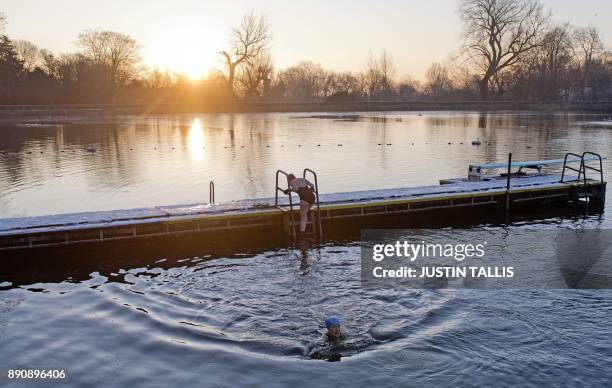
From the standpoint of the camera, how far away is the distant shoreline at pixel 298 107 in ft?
277

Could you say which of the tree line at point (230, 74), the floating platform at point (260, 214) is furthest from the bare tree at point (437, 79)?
the floating platform at point (260, 214)

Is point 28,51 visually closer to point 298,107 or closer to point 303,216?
point 298,107

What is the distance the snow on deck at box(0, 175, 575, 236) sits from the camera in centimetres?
1541

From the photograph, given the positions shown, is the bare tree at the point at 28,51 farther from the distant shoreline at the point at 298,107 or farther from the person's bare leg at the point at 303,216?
the person's bare leg at the point at 303,216

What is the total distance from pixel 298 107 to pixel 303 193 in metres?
86.4

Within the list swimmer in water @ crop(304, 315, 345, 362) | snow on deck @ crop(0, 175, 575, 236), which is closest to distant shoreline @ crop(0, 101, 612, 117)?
snow on deck @ crop(0, 175, 575, 236)

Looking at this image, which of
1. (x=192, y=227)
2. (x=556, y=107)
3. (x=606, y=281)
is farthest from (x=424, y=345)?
(x=556, y=107)

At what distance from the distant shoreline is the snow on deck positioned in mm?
73670

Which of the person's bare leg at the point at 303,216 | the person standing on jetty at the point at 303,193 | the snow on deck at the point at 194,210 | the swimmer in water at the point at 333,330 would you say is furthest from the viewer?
the person's bare leg at the point at 303,216

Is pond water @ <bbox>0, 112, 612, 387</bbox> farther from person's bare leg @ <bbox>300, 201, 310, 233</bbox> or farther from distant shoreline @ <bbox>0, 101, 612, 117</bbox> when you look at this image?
distant shoreline @ <bbox>0, 101, 612, 117</bbox>

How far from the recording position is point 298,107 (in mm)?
100875

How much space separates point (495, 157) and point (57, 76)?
81.9 metres

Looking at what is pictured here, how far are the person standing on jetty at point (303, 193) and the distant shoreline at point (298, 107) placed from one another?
252 feet

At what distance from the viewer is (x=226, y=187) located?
2566 centimetres
